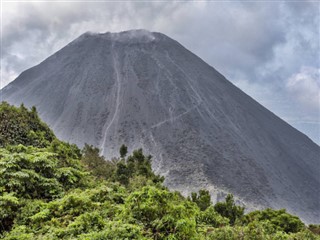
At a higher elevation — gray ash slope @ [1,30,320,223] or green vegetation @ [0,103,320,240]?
gray ash slope @ [1,30,320,223]

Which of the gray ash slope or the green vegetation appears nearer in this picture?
the green vegetation

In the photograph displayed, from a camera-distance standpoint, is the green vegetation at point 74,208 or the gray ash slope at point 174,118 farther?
the gray ash slope at point 174,118

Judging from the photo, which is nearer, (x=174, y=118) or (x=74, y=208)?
(x=74, y=208)

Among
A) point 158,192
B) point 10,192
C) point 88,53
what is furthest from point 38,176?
point 88,53

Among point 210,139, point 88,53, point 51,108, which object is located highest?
point 88,53

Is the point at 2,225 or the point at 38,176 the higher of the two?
the point at 38,176

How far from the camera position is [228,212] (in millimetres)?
38000

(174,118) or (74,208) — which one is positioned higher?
(174,118)

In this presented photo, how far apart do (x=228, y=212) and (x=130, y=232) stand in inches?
1243

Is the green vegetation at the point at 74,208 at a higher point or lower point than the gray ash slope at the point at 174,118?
lower

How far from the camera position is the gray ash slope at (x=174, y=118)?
92319 millimetres

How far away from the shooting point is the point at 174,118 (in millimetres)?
115875

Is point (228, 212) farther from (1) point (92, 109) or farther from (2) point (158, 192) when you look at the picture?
(1) point (92, 109)

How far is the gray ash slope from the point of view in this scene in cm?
9232
